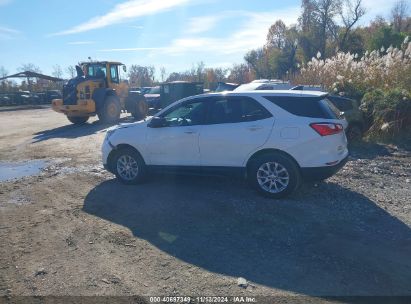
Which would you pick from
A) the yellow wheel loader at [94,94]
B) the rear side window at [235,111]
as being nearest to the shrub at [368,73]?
the rear side window at [235,111]

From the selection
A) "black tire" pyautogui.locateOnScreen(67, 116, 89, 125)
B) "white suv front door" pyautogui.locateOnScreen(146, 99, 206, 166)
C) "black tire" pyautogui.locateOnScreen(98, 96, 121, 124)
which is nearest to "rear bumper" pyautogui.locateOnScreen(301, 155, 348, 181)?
"white suv front door" pyautogui.locateOnScreen(146, 99, 206, 166)

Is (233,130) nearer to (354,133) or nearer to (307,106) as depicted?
(307,106)

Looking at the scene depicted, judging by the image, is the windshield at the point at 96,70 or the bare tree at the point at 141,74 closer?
the windshield at the point at 96,70

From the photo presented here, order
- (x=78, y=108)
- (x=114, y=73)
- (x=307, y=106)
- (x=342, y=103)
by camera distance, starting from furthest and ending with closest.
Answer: (x=114, y=73), (x=78, y=108), (x=342, y=103), (x=307, y=106)

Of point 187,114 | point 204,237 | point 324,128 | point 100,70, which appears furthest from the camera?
point 100,70

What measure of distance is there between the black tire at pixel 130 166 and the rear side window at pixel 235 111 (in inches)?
64.3

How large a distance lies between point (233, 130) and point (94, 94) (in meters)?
13.3

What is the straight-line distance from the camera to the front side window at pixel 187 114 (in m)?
6.74

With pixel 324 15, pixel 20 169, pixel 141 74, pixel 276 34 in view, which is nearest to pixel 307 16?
pixel 324 15

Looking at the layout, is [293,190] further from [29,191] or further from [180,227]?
→ [29,191]

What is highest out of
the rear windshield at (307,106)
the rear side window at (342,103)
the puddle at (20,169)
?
the rear windshield at (307,106)

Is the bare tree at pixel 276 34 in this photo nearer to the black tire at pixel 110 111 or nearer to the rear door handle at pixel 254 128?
the black tire at pixel 110 111

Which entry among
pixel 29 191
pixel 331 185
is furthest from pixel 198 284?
pixel 29 191

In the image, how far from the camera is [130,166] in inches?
288
